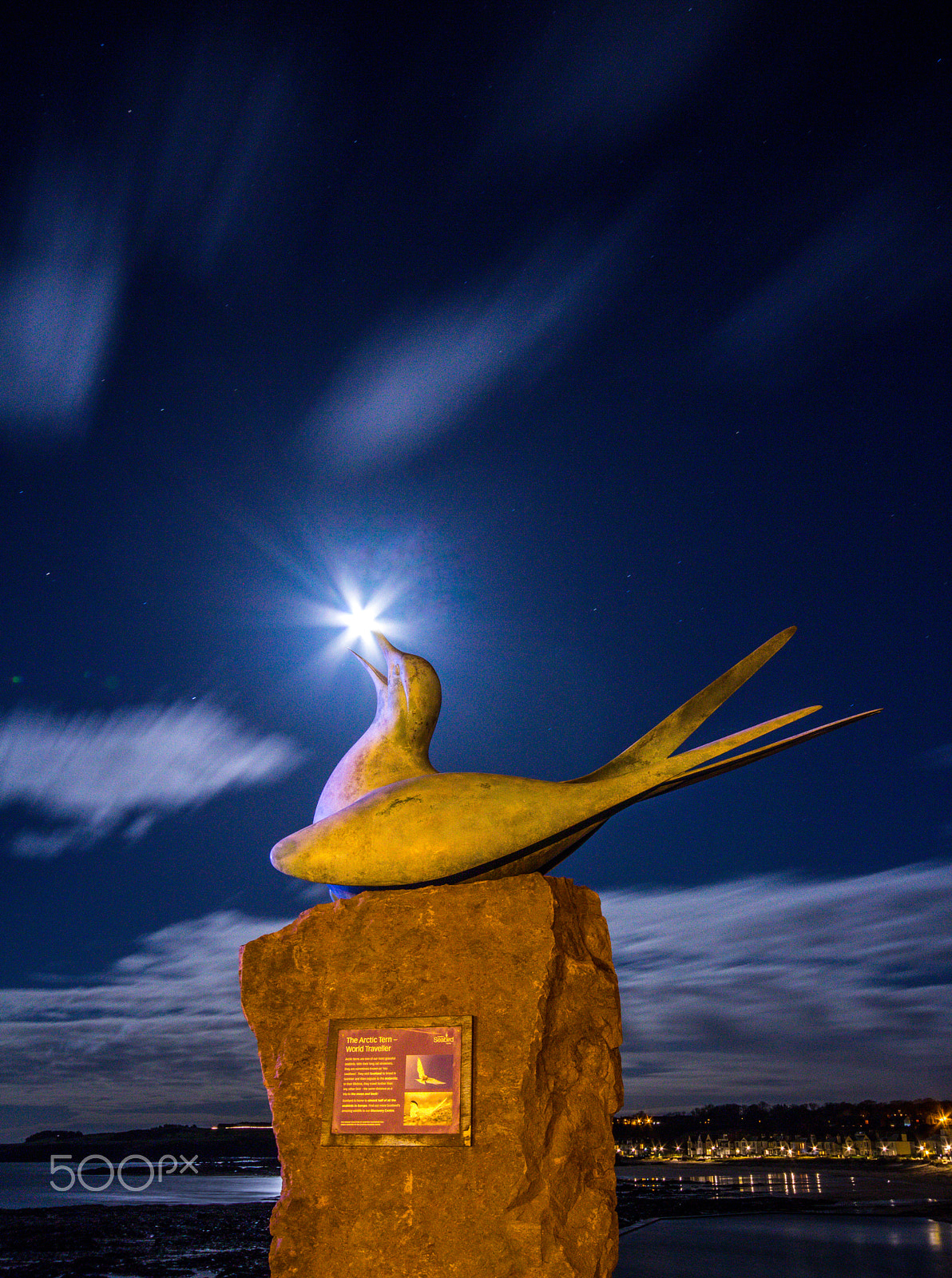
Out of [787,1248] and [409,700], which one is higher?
[409,700]

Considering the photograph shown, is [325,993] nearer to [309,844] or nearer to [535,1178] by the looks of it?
[309,844]

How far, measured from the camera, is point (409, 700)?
6402mm

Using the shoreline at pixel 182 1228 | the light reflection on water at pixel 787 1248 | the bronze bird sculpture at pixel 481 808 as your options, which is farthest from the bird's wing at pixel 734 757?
the light reflection on water at pixel 787 1248

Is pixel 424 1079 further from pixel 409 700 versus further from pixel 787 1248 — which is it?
pixel 787 1248

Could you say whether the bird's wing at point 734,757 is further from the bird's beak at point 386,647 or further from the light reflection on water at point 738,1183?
the light reflection on water at point 738,1183

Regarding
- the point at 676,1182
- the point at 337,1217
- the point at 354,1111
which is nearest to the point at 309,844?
the point at 354,1111

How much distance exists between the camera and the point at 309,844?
18.1ft

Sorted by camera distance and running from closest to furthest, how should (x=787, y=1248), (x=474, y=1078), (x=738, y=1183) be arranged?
(x=474, y=1078), (x=787, y=1248), (x=738, y=1183)

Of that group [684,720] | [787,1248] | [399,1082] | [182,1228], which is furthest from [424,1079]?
[182,1228]

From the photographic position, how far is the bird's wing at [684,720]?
6.02m

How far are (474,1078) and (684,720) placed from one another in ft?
8.71

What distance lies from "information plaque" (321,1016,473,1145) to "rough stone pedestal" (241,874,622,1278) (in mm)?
60

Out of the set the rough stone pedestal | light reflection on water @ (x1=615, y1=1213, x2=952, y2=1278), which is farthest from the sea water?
the rough stone pedestal

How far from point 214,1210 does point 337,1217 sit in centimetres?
4273
